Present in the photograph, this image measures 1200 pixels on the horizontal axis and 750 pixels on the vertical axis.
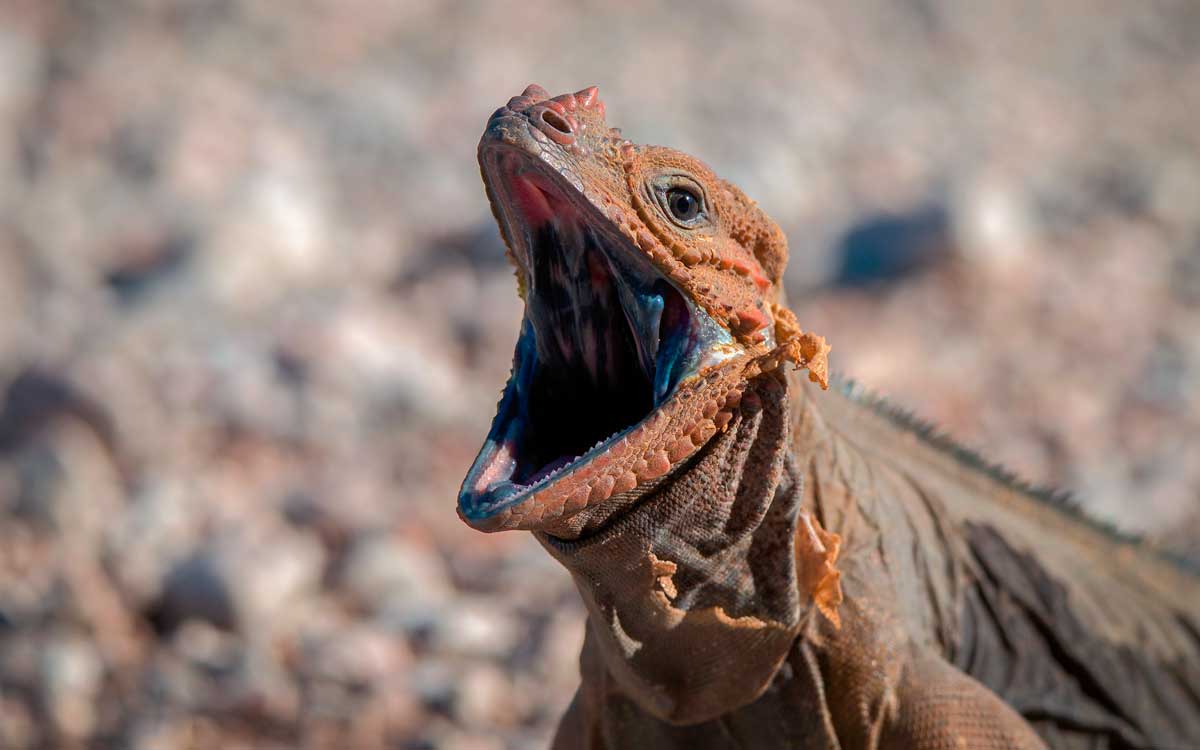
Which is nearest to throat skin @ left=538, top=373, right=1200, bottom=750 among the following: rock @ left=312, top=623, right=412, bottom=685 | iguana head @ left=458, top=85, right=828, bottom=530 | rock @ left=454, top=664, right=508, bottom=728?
iguana head @ left=458, top=85, right=828, bottom=530

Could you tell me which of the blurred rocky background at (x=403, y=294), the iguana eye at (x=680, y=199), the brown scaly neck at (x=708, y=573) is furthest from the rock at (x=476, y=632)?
the iguana eye at (x=680, y=199)

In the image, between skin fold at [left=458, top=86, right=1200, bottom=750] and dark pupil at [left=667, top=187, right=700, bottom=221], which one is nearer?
skin fold at [left=458, top=86, right=1200, bottom=750]

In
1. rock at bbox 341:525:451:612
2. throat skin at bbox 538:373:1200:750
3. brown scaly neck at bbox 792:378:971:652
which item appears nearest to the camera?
throat skin at bbox 538:373:1200:750

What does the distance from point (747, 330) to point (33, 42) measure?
11.5 meters

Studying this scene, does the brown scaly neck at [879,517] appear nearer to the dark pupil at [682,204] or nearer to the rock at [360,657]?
the dark pupil at [682,204]

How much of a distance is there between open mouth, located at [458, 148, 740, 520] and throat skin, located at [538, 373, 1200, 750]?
248 millimetres

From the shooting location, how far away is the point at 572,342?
403cm

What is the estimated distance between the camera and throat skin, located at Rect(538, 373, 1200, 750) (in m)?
3.81

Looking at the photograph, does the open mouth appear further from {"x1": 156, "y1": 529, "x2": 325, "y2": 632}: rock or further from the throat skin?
{"x1": 156, "y1": 529, "x2": 325, "y2": 632}: rock

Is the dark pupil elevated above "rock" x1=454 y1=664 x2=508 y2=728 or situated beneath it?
elevated above

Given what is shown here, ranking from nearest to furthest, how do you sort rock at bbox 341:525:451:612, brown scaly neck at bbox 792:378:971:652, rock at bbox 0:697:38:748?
brown scaly neck at bbox 792:378:971:652 < rock at bbox 0:697:38:748 < rock at bbox 341:525:451:612

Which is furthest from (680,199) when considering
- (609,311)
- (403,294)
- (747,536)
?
(403,294)

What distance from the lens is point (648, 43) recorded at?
1573 centimetres

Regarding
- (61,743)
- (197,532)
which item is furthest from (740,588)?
(197,532)
